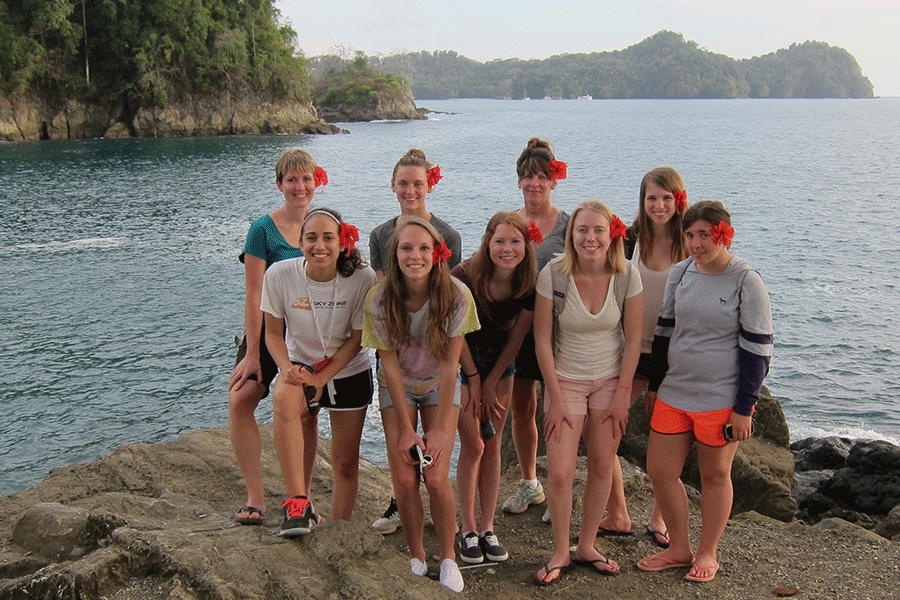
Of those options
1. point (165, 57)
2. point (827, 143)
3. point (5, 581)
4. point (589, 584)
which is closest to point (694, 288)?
point (589, 584)

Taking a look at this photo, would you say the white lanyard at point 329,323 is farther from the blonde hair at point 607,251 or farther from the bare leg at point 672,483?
the bare leg at point 672,483

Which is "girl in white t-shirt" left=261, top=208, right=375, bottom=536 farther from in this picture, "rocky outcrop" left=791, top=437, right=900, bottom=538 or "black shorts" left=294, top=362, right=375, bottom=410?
"rocky outcrop" left=791, top=437, right=900, bottom=538

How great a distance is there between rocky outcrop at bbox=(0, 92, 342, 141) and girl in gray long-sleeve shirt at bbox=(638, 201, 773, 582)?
211ft

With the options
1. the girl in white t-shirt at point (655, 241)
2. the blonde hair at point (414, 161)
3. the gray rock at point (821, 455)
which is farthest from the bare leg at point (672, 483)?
the gray rock at point (821, 455)

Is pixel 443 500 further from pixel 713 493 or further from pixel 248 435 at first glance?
pixel 713 493

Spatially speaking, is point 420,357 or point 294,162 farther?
point 294,162

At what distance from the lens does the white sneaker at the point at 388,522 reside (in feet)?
19.1

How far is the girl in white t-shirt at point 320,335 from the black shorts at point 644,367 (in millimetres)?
1975

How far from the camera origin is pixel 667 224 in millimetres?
5375

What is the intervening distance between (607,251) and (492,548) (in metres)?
2.33

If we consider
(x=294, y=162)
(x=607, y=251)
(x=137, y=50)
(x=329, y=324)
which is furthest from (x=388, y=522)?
(x=137, y=50)

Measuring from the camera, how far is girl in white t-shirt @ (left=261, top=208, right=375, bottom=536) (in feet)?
15.8

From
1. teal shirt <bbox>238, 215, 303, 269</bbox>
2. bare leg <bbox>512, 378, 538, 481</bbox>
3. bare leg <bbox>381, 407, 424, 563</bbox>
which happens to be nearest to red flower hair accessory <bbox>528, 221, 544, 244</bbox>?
bare leg <bbox>512, 378, 538, 481</bbox>

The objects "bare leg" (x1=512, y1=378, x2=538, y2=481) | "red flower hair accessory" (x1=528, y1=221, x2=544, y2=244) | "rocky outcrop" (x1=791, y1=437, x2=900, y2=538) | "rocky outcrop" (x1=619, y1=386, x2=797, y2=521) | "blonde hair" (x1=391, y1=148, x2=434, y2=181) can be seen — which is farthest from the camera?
"rocky outcrop" (x1=791, y1=437, x2=900, y2=538)
